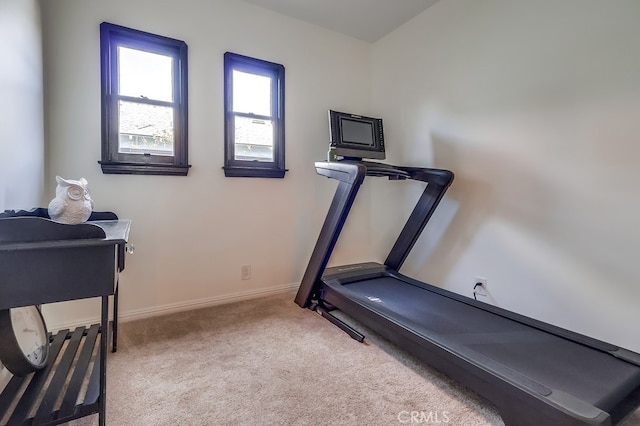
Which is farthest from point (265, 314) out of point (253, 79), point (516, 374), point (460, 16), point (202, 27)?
point (460, 16)

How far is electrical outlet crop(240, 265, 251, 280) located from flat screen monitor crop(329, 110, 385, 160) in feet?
4.16

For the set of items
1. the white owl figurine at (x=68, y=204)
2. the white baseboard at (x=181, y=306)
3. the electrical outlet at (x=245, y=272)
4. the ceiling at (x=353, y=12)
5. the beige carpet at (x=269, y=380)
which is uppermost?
the ceiling at (x=353, y=12)

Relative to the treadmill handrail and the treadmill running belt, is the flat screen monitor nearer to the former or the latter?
the treadmill handrail

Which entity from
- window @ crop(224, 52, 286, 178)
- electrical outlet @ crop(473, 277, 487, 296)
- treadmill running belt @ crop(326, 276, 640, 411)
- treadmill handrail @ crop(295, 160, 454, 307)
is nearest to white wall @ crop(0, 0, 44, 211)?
window @ crop(224, 52, 286, 178)

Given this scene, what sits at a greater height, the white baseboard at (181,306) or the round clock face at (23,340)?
the round clock face at (23,340)

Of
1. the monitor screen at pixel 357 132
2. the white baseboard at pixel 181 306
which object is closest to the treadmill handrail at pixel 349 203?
the monitor screen at pixel 357 132

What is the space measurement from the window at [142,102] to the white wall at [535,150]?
84.5 inches

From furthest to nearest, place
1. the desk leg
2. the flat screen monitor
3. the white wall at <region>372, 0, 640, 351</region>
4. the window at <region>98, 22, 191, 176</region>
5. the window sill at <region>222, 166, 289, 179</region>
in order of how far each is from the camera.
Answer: the window sill at <region>222, 166, 289, 179</region> → the flat screen monitor → the window at <region>98, 22, 191, 176</region> → the white wall at <region>372, 0, 640, 351</region> → the desk leg

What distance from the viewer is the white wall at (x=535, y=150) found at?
1.82 m

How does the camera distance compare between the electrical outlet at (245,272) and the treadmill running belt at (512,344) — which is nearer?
the treadmill running belt at (512,344)

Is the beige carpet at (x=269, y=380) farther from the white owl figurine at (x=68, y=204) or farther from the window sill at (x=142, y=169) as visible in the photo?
the window sill at (x=142, y=169)

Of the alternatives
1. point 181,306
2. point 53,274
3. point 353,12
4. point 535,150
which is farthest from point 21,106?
point 535,150

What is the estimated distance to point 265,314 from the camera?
8.25 feet

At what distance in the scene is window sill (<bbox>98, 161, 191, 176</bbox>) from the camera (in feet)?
7.37
